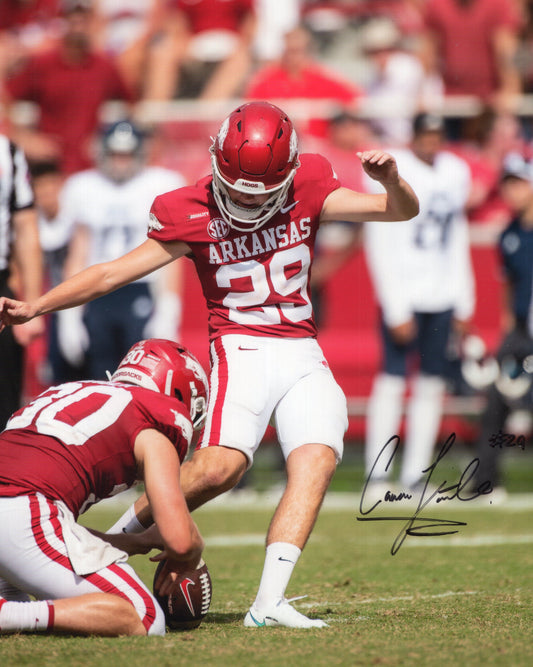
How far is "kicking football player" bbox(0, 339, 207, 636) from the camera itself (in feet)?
10.8

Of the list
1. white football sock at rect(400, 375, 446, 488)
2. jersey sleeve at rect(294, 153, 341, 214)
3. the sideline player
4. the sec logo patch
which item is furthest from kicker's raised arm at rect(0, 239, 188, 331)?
white football sock at rect(400, 375, 446, 488)

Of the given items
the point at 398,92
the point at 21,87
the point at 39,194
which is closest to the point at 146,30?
the point at 21,87

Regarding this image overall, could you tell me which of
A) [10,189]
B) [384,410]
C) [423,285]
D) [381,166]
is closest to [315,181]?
[381,166]

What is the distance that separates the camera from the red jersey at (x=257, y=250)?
406cm

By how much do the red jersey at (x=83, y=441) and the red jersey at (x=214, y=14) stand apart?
7.35m

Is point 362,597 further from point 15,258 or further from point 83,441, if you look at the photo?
point 15,258

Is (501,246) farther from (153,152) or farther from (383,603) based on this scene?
(383,603)

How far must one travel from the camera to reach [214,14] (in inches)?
403

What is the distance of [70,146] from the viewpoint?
942 cm

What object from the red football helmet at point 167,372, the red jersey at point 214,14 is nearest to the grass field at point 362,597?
the red football helmet at point 167,372

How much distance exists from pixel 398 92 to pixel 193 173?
6.64ft

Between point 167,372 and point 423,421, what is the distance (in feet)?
13.5

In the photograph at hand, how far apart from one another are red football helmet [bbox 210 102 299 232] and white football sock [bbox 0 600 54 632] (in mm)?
1501

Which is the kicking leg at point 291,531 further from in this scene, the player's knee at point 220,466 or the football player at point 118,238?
the football player at point 118,238
